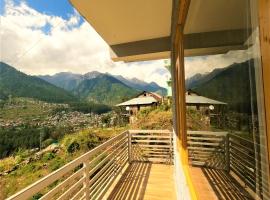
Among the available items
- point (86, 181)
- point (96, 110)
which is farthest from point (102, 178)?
point (96, 110)

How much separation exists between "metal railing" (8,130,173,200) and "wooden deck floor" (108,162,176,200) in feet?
0.57

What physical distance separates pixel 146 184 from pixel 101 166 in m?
0.76

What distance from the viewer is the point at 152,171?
4184mm

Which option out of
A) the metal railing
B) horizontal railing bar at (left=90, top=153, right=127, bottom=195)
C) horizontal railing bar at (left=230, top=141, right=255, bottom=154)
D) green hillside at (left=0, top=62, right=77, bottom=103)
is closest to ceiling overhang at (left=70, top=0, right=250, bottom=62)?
horizontal railing bar at (left=230, top=141, right=255, bottom=154)

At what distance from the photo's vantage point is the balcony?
63 centimetres

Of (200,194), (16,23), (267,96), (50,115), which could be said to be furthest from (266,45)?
(16,23)

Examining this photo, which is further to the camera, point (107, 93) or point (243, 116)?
point (107, 93)

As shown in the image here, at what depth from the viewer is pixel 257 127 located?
466 mm

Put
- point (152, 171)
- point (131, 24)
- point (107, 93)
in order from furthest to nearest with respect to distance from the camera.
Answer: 1. point (107, 93)
2. point (152, 171)
3. point (131, 24)

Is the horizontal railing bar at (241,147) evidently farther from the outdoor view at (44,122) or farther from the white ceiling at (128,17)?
the outdoor view at (44,122)

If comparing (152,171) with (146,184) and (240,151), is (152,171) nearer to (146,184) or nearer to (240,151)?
(146,184)

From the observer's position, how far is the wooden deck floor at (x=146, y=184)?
10.3 feet

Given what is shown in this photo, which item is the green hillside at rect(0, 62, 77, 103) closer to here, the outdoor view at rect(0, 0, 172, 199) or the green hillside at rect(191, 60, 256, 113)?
the outdoor view at rect(0, 0, 172, 199)

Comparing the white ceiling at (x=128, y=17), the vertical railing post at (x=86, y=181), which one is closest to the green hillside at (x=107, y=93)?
the white ceiling at (x=128, y=17)
